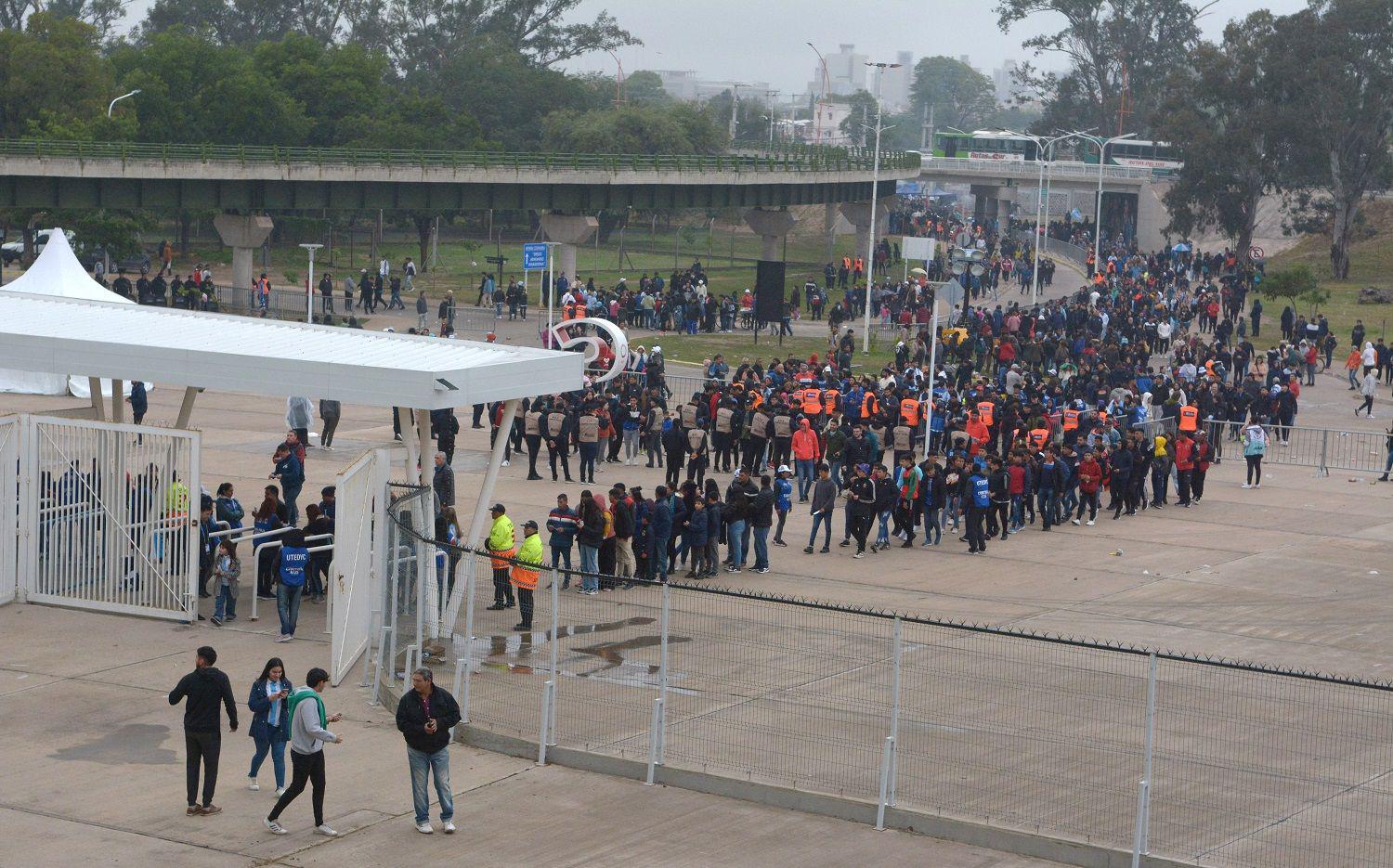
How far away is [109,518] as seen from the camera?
19.6 m

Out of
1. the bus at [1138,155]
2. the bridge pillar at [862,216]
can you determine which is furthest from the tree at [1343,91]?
the bus at [1138,155]

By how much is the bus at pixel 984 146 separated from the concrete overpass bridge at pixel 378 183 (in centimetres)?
4516

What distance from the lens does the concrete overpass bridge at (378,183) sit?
56.5 meters

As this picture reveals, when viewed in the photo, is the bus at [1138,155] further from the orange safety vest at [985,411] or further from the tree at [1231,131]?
the orange safety vest at [985,411]

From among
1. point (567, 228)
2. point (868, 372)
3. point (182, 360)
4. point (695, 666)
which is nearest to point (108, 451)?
point (182, 360)

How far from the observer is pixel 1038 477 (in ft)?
89.7

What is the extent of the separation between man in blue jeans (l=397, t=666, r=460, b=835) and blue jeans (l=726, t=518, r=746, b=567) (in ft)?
34.8

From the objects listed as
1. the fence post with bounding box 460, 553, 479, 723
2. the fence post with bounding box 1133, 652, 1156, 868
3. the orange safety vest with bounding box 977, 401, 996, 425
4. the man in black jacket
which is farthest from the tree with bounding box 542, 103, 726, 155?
the fence post with bounding box 1133, 652, 1156, 868

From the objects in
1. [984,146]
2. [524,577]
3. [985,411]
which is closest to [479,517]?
[524,577]

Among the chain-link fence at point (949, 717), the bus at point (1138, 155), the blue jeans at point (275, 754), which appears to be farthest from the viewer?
the bus at point (1138, 155)

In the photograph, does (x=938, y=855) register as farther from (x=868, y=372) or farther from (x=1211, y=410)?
(x=868, y=372)

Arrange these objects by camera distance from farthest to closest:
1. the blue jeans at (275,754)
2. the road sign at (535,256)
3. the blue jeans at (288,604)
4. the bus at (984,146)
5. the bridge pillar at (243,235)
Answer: the bus at (984,146) < the bridge pillar at (243,235) < the road sign at (535,256) < the blue jeans at (288,604) < the blue jeans at (275,754)

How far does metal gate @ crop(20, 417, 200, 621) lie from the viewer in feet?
64.3

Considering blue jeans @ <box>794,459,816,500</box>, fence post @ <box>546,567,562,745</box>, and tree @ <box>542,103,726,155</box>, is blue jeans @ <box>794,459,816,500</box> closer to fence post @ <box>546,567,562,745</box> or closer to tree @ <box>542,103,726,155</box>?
fence post @ <box>546,567,562,745</box>
